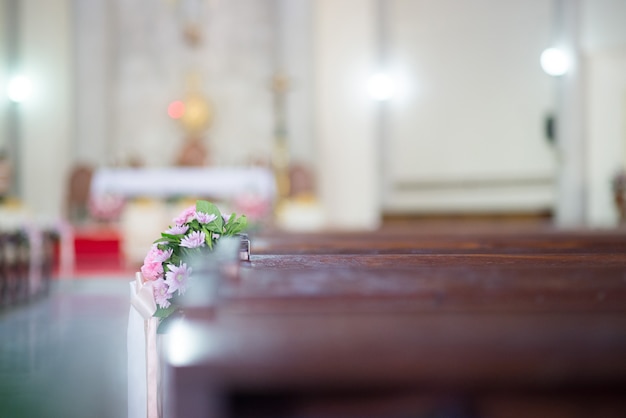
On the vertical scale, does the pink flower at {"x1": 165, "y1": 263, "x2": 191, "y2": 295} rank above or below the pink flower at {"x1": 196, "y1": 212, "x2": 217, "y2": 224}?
below

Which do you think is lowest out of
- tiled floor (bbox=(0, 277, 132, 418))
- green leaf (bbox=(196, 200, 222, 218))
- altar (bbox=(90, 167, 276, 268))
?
tiled floor (bbox=(0, 277, 132, 418))

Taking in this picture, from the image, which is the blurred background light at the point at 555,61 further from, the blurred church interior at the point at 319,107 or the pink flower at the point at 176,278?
the pink flower at the point at 176,278

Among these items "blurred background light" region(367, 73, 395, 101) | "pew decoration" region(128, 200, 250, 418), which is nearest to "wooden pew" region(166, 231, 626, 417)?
"pew decoration" region(128, 200, 250, 418)

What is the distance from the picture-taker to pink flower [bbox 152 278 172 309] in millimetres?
1291

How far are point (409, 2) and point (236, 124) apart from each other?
9.70ft

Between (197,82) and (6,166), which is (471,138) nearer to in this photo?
(197,82)

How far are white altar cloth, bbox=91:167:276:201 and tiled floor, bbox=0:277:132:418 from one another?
3.07 m

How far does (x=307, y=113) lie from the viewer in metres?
9.21

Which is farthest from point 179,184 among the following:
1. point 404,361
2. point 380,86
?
point 404,361

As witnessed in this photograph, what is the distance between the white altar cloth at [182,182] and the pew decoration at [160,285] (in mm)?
6648

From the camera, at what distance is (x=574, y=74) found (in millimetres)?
7465

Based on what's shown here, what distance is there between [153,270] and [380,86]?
24.8ft

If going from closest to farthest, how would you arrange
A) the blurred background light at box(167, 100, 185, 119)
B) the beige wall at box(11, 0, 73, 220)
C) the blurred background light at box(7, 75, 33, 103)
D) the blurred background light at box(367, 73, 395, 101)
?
the blurred background light at box(367, 73, 395, 101) < the blurred background light at box(7, 75, 33, 103) < the beige wall at box(11, 0, 73, 220) < the blurred background light at box(167, 100, 185, 119)

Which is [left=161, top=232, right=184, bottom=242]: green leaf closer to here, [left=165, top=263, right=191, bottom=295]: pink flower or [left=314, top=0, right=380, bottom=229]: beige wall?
[left=165, top=263, right=191, bottom=295]: pink flower
